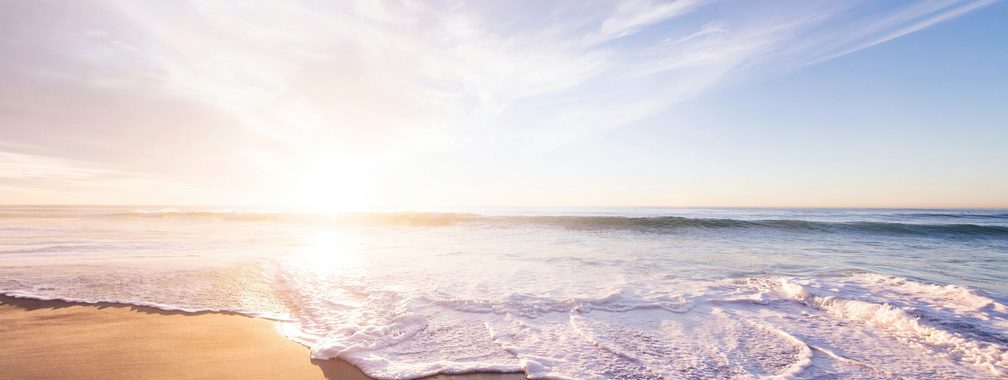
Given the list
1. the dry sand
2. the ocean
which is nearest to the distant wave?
the ocean

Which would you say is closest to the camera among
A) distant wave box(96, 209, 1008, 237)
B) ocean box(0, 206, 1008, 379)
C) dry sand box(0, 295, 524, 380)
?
dry sand box(0, 295, 524, 380)

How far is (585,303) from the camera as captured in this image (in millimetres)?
5215

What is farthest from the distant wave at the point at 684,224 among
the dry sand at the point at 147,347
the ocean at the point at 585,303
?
the dry sand at the point at 147,347

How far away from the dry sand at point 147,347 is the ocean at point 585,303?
243 millimetres

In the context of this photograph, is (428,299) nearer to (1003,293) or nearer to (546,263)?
(546,263)

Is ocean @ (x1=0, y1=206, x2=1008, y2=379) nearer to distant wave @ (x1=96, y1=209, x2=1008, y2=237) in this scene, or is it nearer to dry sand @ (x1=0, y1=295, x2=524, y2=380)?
dry sand @ (x1=0, y1=295, x2=524, y2=380)

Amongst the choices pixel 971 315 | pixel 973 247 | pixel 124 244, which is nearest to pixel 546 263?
pixel 971 315

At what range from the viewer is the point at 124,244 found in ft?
35.2

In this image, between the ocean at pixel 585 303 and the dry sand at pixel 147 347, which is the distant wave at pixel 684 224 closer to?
the ocean at pixel 585 303

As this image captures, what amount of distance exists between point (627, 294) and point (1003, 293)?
529cm

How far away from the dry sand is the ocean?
243 millimetres

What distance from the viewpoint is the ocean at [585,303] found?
3502mm

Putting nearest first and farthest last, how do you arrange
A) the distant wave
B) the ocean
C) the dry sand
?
the dry sand → the ocean → the distant wave

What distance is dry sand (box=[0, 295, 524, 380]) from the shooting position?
3.17 meters
